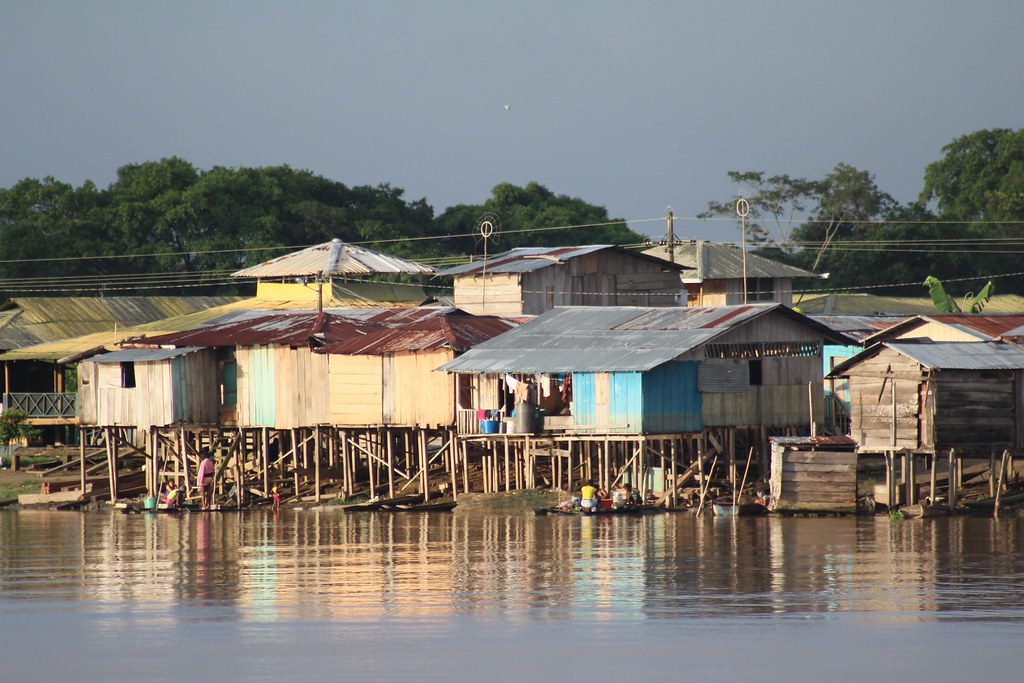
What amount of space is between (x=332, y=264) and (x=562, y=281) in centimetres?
681

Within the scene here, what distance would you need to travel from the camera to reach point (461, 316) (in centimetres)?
4050

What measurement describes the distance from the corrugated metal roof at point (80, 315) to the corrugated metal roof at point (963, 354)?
26.4m

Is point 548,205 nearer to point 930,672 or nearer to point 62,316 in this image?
point 62,316

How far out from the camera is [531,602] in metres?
21.8

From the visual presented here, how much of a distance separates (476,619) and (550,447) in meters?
16.6

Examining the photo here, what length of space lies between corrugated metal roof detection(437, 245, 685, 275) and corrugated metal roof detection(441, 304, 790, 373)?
6653 millimetres

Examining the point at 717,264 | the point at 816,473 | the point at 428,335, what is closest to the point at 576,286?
the point at 428,335

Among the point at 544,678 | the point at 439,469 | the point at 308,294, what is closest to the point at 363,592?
the point at 544,678

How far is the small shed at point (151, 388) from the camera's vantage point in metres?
41.1

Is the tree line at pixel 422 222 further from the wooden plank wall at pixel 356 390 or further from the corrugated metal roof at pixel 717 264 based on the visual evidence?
the wooden plank wall at pixel 356 390

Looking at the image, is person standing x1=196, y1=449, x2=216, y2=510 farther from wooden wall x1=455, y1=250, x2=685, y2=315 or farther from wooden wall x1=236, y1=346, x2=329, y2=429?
wooden wall x1=455, y1=250, x2=685, y2=315

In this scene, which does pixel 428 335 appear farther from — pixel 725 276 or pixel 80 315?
pixel 725 276

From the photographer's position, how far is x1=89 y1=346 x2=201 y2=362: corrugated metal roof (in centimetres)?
4097

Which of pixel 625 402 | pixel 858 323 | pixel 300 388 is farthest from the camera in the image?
pixel 858 323
